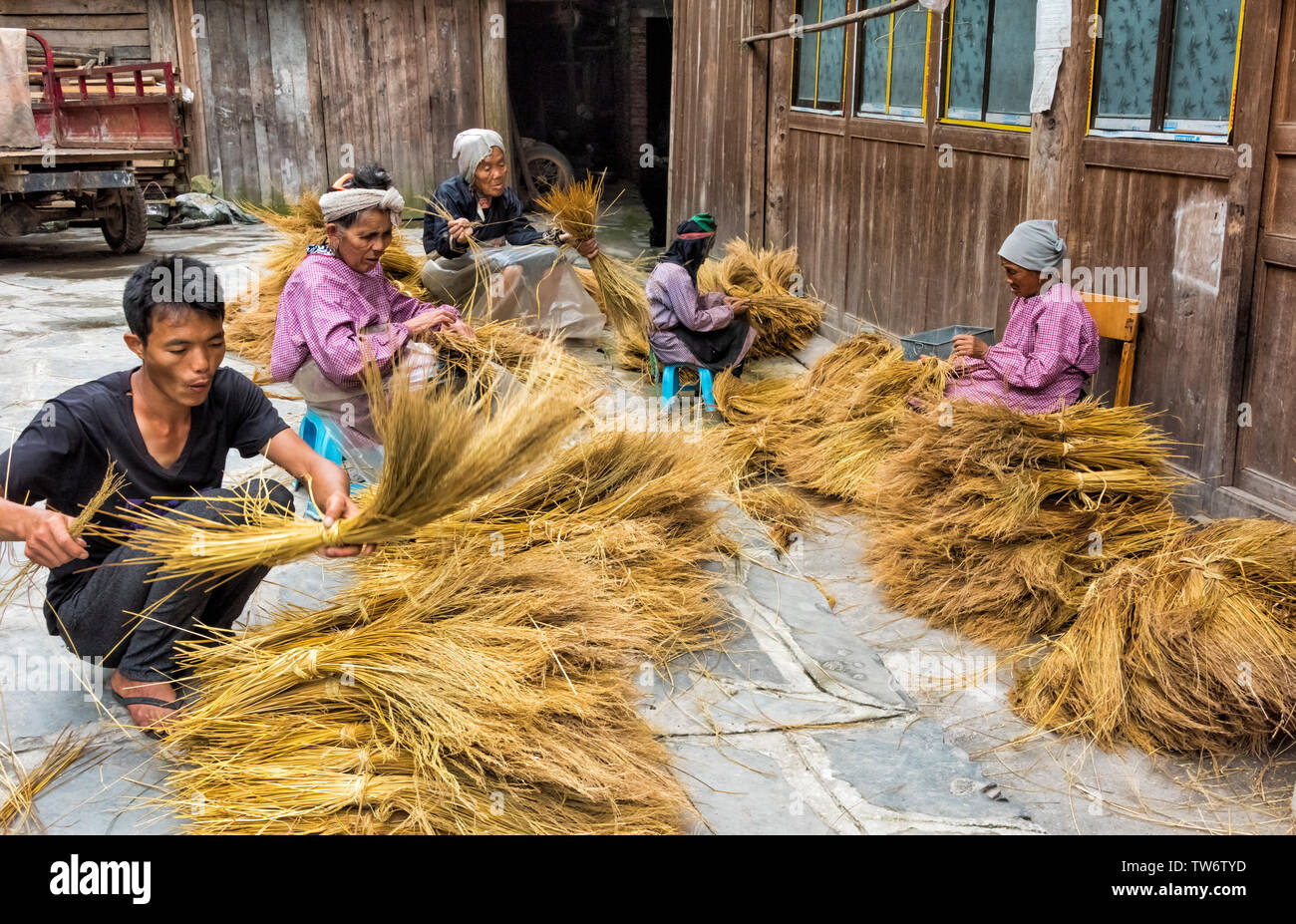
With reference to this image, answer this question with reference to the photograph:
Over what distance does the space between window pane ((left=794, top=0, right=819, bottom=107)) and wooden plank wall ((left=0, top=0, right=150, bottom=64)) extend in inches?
307

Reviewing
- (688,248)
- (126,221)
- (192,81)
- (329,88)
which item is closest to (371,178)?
(688,248)

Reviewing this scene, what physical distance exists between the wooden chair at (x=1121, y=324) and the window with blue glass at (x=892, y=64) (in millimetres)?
1879

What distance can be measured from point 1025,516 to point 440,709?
1.77 m

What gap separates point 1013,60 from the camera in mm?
4676

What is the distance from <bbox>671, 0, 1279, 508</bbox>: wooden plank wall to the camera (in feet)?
11.4

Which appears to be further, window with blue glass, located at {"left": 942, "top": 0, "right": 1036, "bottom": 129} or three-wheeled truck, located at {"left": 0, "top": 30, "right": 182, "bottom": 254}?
three-wheeled truck, located at {"left": 0, "top": 30, "right": 182, "bottom": 254}

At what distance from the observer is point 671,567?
3332 millimetres

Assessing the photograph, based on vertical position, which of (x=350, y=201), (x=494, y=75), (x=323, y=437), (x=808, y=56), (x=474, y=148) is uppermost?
(x=494, y=75)

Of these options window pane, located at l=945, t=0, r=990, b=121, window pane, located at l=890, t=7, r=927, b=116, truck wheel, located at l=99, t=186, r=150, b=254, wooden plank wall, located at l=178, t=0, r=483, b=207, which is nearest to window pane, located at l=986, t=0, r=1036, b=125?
window pane, located at l=945, t=0, r=990, b=121

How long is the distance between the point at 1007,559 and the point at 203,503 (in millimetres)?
2077

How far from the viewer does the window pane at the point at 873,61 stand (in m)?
5.88

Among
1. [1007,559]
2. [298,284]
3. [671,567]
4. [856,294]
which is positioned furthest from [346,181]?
[856,294]

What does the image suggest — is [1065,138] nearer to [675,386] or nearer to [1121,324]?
[1121,324]

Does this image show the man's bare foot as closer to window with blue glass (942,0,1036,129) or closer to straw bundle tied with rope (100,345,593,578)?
straw bundle tied with rope (100,345,593,578)
